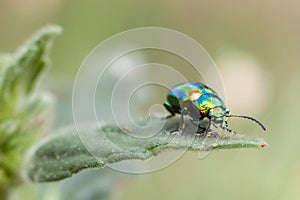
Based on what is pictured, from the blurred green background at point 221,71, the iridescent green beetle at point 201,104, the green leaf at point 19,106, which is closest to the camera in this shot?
the iridescent green beetle at point 201,104

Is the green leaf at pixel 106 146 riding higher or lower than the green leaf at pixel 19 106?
lower

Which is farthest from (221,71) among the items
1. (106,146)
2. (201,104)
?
(106,146)

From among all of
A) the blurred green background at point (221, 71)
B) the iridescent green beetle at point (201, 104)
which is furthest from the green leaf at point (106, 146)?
the blurred green background at point (221, 71)

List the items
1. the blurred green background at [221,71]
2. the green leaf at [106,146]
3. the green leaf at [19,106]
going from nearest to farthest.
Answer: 1. the green leaf at [106,146]
2. the green leaf at [19,106]
3. the blurred green background at [221,71]

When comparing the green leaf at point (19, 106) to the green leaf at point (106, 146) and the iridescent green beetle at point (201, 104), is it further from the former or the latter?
the iridescent green beetle at point (201, 104)

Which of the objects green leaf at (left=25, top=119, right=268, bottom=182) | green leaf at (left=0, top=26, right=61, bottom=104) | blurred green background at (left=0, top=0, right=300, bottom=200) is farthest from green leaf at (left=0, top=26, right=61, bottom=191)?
blurred green background at (left=0, top=0, right=300, bottom=200)

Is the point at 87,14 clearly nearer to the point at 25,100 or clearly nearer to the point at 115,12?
the point at 115,12

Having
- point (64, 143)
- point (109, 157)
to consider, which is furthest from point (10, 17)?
point (109, 157)
